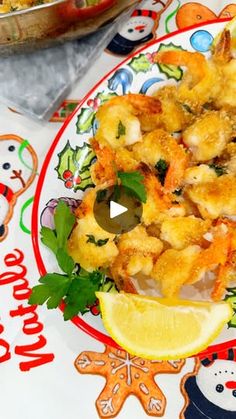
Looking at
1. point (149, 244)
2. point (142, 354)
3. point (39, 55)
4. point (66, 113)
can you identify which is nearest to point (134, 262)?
point (149, 244)

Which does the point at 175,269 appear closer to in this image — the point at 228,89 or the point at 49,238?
the point at 49,238

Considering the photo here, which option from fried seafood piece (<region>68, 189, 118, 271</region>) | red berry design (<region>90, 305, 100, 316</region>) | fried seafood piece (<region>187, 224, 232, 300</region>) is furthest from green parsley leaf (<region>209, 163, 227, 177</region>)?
red berry design (<region>90, 305, 100, 316</region>)

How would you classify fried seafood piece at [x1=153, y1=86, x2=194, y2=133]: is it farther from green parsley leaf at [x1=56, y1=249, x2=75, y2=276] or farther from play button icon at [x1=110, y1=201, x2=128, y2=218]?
green parsley leaf at [x1=56, y1=249, x2=75, y2=276]

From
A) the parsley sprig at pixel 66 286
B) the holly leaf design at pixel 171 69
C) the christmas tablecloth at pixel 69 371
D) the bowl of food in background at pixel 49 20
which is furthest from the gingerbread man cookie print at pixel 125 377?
the bowl of food in background at pixel 49 20

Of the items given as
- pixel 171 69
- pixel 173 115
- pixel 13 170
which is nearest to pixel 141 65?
pixel 171 69

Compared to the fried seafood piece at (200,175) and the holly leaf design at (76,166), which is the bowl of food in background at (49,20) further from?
the fried seafood piece at (200,175)

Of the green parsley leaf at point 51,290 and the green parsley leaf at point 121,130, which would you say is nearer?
the green parsley leaf at point 51,290

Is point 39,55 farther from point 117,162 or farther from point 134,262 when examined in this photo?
point 134,262
